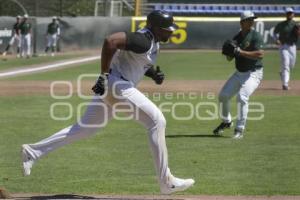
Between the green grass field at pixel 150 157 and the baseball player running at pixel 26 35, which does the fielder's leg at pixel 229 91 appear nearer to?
the green grass field at pixel 150 157

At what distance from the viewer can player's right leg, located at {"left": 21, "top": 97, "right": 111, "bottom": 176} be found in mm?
7699

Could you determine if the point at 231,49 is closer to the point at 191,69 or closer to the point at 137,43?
the point at 137,43

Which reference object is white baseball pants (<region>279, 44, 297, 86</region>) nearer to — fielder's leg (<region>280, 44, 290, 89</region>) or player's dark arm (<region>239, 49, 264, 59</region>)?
fielder's leg (<region>280, 44, 290, 89</region>)

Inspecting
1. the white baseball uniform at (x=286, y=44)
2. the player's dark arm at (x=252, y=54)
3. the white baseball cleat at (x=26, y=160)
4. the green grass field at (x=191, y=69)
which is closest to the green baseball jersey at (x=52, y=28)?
the green grass field at (x=191, y=69)

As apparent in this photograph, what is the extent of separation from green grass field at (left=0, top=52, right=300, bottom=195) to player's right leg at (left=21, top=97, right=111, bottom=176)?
0.51 m

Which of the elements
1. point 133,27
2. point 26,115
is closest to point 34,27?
point 133,27

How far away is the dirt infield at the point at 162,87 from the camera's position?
63.7 ft

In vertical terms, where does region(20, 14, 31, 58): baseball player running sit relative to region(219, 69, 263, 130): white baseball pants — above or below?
below

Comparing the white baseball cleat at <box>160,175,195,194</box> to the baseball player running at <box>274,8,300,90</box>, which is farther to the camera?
the baseball player running at <box>274,8,300,90</box>

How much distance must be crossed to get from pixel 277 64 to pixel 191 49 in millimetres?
10917

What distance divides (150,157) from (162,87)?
10613 mm

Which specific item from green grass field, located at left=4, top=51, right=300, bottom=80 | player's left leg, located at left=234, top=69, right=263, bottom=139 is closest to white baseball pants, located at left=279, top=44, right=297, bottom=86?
green grass field, located at left=4, top=51, right=300, bottom=80

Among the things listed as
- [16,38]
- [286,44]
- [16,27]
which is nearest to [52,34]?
[16,38]

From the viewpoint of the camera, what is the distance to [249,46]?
1186 centimetres
